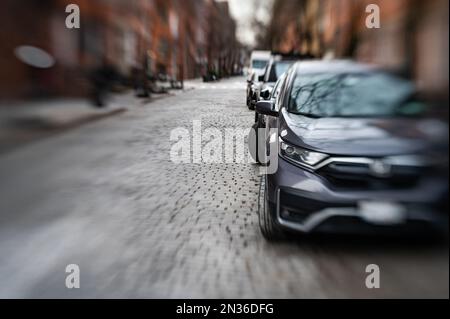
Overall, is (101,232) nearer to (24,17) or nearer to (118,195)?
(118,195)

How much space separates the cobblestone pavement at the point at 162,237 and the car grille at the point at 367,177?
0.62 meters

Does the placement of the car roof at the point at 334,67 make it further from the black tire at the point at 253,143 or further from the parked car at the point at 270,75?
the parked car at the point at 270,75

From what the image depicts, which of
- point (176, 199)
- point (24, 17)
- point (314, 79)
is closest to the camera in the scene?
point (314, 79)

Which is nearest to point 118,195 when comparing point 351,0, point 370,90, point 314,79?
point 314,79

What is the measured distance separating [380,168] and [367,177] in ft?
0.39

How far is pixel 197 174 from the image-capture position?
6.87 meters

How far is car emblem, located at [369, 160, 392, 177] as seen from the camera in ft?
11.2

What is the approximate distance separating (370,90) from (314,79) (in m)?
0.61

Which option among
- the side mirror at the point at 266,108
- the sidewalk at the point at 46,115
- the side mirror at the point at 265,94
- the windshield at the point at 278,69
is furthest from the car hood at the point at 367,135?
the windshield at the point at 278,69

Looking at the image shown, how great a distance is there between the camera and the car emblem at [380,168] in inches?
135

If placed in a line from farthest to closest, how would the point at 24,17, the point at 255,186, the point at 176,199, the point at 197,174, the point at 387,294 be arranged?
1. the point at 197,174
2. the point at 255,186
3. the point at 176,199
4. the point at 24,17
5. the point at 387,294

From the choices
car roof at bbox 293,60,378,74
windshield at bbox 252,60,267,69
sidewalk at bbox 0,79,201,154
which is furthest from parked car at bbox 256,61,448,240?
windshield at bbox 252,60,267,69

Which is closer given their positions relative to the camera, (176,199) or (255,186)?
(176,199)

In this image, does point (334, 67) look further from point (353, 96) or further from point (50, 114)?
point (50, 114)
